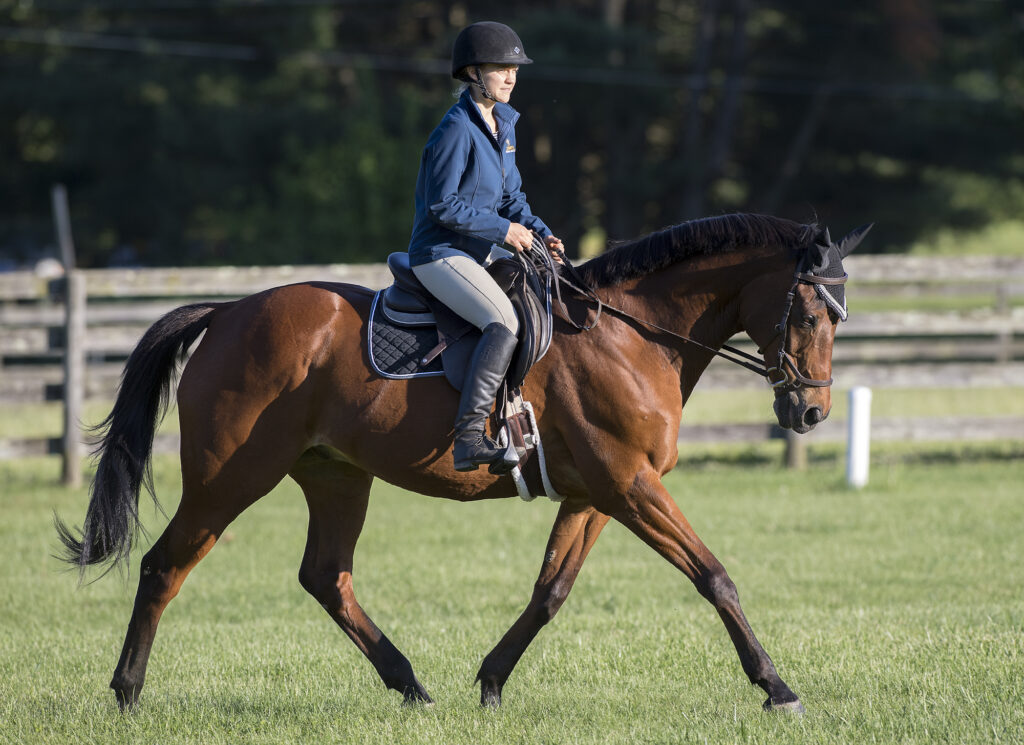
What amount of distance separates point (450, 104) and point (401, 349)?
3192cm

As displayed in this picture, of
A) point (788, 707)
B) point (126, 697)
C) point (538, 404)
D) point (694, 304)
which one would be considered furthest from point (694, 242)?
point (126, 697)

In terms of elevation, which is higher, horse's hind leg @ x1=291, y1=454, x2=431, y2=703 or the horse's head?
the horse's head

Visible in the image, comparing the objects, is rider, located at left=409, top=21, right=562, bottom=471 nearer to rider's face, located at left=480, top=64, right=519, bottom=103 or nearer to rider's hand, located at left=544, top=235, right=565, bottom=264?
rider's face, located at left=480, top=64, right=519, bottom=103

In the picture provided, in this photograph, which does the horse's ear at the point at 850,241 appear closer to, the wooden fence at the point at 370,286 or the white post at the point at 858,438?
the white post at the point at 858,438

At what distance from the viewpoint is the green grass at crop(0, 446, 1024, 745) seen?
214 inches

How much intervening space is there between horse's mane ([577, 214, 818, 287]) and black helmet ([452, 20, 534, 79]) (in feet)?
3.47

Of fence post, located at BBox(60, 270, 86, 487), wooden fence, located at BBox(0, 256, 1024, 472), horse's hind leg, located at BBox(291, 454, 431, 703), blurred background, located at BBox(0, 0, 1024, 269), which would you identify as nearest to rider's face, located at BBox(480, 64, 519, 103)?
horse's hind leg, located at BBox(291, 454, 431, 703)

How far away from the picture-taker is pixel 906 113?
3484cm

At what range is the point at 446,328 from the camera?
571 centimetres

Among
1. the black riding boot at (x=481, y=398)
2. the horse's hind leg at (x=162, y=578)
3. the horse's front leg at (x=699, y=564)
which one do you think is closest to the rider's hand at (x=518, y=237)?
the black riding boot at (x=481, y=398)

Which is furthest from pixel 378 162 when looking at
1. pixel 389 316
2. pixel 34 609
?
pixel 389 316

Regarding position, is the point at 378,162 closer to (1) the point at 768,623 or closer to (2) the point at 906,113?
(2) the point at 906,113

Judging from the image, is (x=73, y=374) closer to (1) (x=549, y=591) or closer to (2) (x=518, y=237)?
(1) (x=549, y=591)

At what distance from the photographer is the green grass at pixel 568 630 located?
5.43m
